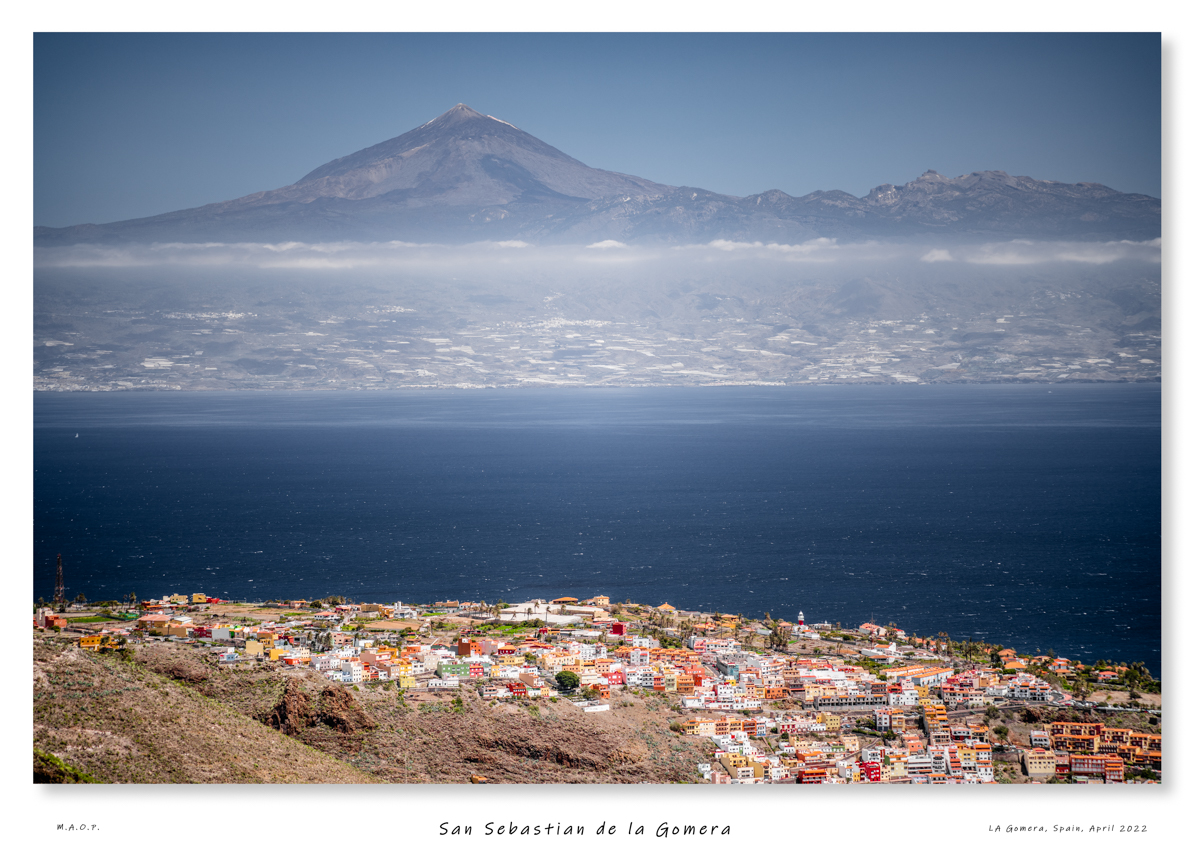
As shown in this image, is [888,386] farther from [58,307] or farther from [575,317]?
[58,307]

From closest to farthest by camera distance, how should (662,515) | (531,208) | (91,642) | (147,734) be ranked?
(147,734) → (91,642) → (662,515) → (531,208)

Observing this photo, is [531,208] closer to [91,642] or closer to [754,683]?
[91,642]

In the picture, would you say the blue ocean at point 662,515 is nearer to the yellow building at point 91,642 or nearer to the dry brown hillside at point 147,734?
the yellow building at point 91,642

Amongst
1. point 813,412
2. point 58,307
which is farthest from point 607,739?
point 813,412

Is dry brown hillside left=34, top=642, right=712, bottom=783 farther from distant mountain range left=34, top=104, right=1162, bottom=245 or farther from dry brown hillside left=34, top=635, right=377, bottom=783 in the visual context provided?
distant mountain range left=34, top=104, right=1162, bottom=245

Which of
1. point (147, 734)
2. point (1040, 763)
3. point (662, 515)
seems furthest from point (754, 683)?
point (662, 515)

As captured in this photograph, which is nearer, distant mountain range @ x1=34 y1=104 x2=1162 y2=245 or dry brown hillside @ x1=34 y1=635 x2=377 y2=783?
dry brown hillside @ x1=34 y1=635 x2=377 y2=783

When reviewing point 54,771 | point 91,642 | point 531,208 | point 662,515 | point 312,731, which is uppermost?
point 531,208

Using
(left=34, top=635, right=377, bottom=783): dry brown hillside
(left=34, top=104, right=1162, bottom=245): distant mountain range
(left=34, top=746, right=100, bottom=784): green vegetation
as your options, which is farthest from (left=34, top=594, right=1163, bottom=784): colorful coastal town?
(left=34, top=104, right=1162, bottom=245): distant mountain range
